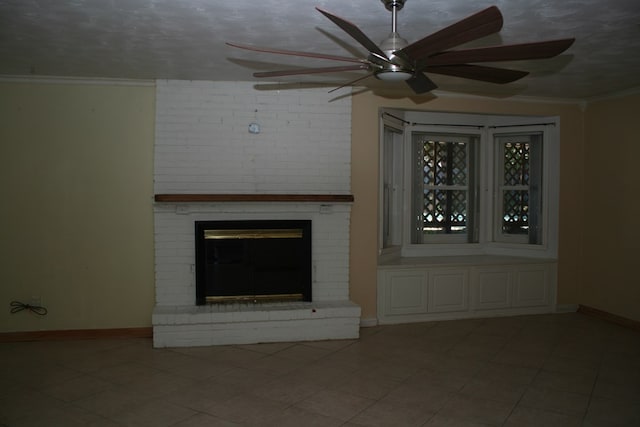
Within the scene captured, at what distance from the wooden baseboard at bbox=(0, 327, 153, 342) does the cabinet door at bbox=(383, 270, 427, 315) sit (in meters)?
2.50

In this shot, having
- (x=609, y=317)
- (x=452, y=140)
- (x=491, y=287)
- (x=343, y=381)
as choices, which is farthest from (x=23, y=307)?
(x=609, y=317)

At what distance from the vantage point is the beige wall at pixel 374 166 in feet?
16.8


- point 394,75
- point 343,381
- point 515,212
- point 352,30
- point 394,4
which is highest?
point 394,4

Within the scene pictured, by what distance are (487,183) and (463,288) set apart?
146cm

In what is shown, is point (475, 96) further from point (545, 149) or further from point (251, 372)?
point (251, 372)

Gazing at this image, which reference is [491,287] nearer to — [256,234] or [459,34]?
[256,234]

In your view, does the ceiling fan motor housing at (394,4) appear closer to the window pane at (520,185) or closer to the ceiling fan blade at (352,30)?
the ceiling fan blade at (352,30)

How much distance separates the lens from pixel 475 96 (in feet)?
17.6

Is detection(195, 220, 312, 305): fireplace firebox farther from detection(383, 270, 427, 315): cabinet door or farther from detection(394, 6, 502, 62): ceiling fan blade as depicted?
detection(394, 6, 502, 62): ceiling fan blade

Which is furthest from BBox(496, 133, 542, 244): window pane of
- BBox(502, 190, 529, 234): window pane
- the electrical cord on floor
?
the electrical cord on floor

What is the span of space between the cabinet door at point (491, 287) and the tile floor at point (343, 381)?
56 centimetres

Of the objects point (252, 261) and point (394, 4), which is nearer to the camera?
point (394, 4)

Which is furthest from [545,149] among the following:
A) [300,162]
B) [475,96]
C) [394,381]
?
[394,381]

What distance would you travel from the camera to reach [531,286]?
18.6 feet
